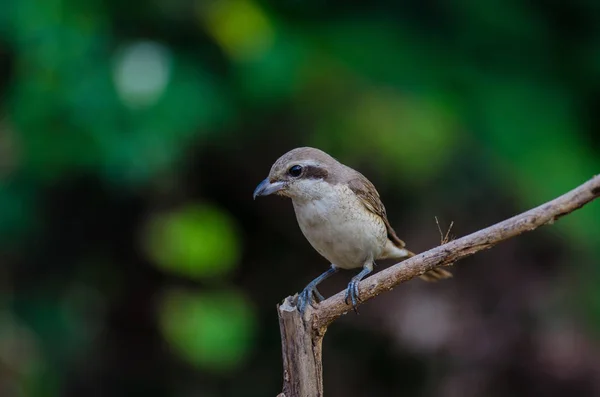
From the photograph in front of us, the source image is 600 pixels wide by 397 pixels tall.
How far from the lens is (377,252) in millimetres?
4090

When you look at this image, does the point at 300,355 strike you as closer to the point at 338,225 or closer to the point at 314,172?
the point at 338,225

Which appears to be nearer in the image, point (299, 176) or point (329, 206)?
point (299, 176)

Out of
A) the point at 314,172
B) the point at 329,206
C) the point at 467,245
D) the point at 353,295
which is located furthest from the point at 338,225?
the point at 467,245

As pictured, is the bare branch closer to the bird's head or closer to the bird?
the bird

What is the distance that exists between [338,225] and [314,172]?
0.26 m

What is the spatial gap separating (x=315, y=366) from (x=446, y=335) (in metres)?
3.62

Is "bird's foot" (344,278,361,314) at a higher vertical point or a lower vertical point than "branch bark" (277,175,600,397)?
higher

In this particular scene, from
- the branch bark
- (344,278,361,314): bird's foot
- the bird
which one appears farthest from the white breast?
the branch bark

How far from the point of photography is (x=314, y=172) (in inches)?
148

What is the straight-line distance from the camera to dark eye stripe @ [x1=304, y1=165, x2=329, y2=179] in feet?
12.2

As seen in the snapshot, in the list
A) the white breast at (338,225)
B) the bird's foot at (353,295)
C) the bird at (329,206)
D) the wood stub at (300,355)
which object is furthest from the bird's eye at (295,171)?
the wood stub at (300,355)

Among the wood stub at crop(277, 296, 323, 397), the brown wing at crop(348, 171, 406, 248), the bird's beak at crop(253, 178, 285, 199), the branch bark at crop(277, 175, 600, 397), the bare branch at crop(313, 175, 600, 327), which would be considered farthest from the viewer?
the brown wing at crop(348, 171, 406, 248)

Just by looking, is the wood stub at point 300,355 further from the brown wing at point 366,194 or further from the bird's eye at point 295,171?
the brown wing at point 366,194

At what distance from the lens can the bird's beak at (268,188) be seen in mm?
3598
